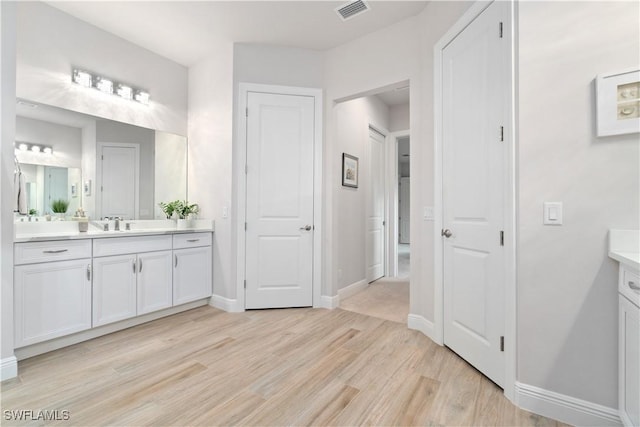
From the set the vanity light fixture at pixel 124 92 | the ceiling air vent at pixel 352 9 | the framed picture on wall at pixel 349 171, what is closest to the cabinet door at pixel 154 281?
the vanity light fixture at pixel 124 92

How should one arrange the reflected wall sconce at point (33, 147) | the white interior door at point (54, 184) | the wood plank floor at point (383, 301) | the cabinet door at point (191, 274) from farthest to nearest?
the wood plank floor at point (383, 301), the cabinet door at point (191, 274), the white interior door at point (54, 184), the reflected wall sconce at point (33, 147)

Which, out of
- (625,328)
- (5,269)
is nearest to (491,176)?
(625,328)

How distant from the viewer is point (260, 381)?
1.83m

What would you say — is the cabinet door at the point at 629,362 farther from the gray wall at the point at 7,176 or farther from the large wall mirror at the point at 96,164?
the large wall mirror at the point at 96,164

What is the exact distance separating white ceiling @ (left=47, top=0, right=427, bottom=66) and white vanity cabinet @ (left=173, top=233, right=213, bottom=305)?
2041mm

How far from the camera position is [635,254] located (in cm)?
129

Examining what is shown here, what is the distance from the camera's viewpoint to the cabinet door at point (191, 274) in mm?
3014

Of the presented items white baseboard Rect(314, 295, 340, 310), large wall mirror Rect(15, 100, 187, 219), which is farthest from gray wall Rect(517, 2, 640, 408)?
large wall mirror Rect(15, 100, 187, 219)

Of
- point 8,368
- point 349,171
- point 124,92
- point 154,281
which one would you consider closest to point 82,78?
point 124,92

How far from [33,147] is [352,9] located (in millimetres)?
2982

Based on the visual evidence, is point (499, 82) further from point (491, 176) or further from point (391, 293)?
point (391, 293)

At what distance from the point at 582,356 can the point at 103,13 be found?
14.0 ft

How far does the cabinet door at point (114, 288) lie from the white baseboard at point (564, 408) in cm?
294

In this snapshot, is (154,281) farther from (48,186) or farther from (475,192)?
(475,192)
